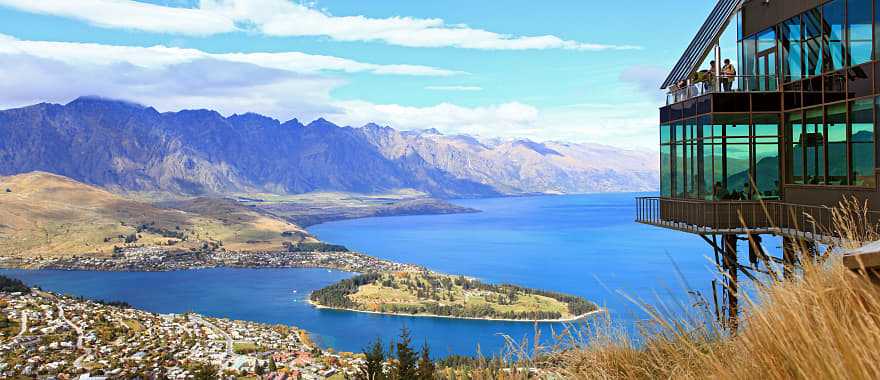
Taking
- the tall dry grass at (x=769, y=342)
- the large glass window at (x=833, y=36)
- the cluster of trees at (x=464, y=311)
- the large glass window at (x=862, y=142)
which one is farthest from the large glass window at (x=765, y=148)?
the cluster of trees at (x=464, y=311)

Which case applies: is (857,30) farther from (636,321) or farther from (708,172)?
(636,321)

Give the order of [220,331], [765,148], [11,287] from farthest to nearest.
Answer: [11,287] < [220,331] < [765,148]

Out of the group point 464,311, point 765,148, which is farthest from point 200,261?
point 765,148

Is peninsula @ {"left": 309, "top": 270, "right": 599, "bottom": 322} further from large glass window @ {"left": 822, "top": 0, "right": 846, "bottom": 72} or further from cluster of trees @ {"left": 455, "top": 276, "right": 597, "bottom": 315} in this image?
large glass window @ {"left": 822, "top": 0, "right": 846, "bottom": 72}

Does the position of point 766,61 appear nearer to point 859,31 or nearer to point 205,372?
point 859,31

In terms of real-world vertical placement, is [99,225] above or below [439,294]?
above

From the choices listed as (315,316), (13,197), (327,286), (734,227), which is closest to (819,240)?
(734,227)
